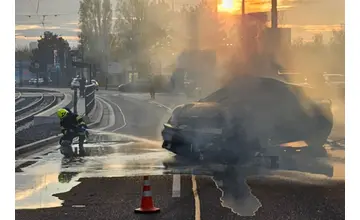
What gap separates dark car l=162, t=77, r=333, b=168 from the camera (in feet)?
38.0

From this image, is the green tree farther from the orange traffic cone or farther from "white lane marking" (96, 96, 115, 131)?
the orange traffic cone

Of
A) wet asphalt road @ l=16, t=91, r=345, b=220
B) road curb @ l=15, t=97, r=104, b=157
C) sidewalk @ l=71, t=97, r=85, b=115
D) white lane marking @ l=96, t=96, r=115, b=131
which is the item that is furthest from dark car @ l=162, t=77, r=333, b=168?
sidewalk @ l=71, t=97, r=85, b=115

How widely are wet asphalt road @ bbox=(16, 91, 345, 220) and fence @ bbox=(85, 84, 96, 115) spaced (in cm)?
17

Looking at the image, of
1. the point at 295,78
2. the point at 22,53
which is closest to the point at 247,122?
the point at 295,78

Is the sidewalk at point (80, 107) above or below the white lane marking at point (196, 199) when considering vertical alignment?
above

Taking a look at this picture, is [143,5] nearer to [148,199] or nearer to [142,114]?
[142,114]

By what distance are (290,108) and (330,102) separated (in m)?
0.55

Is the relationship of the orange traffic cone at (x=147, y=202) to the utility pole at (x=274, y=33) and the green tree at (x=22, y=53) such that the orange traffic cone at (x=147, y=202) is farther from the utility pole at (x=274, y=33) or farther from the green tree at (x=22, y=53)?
the utility pole at (x=274, y=33)

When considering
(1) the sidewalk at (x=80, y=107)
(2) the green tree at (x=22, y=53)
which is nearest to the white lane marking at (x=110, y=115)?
(1) the sidewalk at (x=80, y=107)

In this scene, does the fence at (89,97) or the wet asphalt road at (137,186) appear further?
the fence at (89,97)

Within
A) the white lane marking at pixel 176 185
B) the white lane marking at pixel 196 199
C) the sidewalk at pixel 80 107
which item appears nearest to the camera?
the white lane marking at pixel 196 199

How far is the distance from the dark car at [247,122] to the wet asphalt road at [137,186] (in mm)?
284

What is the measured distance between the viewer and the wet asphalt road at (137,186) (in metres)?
10.5
